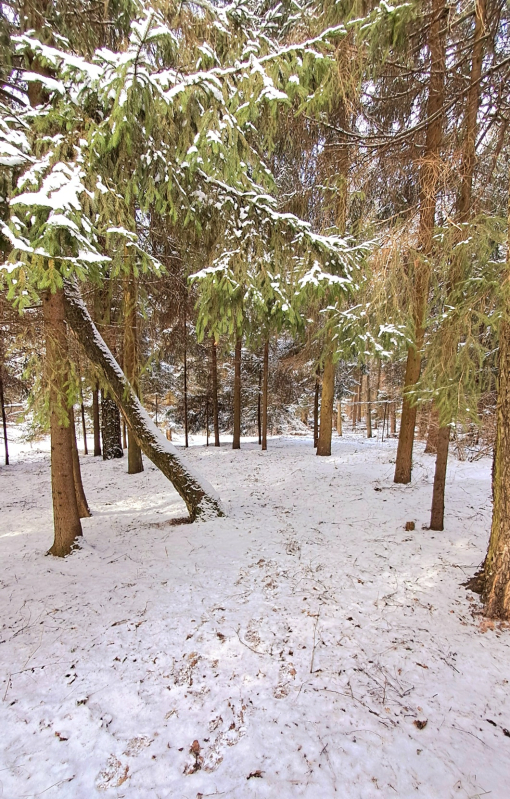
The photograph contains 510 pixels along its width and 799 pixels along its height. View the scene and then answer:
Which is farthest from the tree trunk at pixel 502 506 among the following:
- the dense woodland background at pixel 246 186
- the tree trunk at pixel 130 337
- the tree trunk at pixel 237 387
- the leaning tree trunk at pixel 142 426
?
the tree trunk at pixel 237 387

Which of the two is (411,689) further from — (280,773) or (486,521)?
(486,521)

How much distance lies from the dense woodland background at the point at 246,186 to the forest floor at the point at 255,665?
2.52ft

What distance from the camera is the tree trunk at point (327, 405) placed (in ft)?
37.0

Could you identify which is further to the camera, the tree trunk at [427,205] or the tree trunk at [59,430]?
the tree trunk at [59,430]

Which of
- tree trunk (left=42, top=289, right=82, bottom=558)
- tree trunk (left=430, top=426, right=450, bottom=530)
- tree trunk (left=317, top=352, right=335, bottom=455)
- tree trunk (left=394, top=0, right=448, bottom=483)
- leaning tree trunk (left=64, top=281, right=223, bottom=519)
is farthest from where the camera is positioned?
tree trunk (left=317, top=352, right=335, bottom=455)

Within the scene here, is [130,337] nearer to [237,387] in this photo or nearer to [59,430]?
[59,430]

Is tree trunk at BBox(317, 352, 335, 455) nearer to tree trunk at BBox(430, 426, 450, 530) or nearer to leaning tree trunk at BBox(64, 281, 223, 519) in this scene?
tree trunk at BBox(430, 426, 450, 530)

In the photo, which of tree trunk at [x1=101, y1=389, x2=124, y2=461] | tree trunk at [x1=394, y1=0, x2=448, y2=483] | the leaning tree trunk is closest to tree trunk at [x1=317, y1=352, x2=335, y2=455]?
tree trunk at [x1=394, y1=0, x2=448, y2=483]

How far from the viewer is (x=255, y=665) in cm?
297

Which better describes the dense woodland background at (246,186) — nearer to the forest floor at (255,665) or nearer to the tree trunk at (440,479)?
the tree trunk at (440,479)

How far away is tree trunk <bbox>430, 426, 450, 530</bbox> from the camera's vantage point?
16.7ft

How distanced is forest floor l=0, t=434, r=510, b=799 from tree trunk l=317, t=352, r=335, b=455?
5.76 m


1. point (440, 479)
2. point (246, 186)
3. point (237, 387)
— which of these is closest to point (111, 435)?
point (237, 387)

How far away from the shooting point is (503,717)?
2.46 metres
